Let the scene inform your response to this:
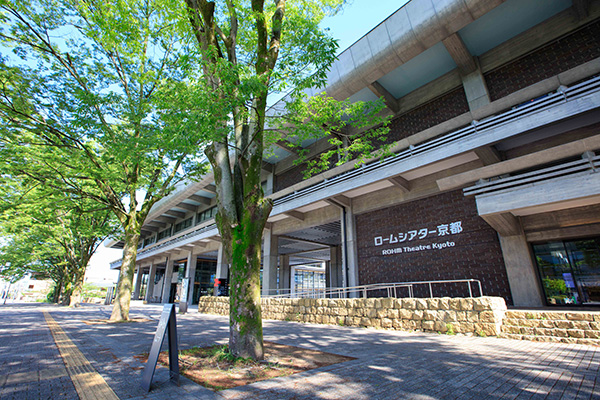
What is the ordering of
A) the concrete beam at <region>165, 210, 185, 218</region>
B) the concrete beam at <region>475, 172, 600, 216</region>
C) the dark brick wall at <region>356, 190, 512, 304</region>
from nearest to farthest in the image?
1. the concrete beam at <region>475, 172, 600, 216</region>
2. the dark brick wall at <region>356, 190, 512, 304</region>
3. the concrete beam at <region>165, 210, 185, 218</region>

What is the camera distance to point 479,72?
1206cm

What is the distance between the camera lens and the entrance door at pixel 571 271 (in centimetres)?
925

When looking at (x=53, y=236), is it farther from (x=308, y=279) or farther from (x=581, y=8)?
(x=581, y=8)

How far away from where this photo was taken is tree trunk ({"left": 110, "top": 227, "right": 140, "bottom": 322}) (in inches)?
444

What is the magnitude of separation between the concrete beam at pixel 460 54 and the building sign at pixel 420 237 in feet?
22.0

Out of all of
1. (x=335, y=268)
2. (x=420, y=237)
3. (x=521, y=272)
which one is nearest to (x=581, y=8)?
(x=521, y=272)

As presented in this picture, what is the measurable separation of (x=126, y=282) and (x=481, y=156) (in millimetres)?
14895

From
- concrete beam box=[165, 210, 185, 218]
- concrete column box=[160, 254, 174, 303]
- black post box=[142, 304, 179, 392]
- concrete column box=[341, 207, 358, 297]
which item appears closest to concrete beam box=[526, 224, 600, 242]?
concrete column box=[341, 207, 358, 297]

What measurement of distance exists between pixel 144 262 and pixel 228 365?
42.1 meters

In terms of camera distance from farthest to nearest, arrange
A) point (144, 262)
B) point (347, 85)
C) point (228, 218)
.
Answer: point (144, 262) < point (347, 85) < point (228, 218)

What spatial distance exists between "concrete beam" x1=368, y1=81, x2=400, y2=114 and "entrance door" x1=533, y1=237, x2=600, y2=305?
28.6 feet

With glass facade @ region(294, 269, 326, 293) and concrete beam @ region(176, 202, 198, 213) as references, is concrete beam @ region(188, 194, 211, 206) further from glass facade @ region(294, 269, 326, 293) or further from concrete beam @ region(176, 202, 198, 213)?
glass facade @ region(294, 269, 326, 293)

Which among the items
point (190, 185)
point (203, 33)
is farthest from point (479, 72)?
point (190, 185)

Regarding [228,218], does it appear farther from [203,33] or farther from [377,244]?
[377,244]
